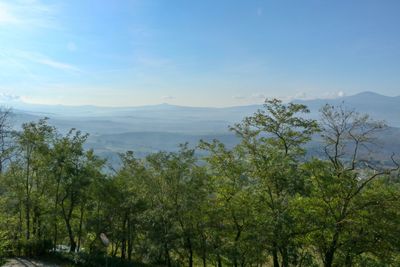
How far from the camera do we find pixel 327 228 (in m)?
15.3

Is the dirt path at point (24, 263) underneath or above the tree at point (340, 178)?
underneath

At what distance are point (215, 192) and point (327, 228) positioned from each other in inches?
315

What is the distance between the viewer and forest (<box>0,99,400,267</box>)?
1588 cm

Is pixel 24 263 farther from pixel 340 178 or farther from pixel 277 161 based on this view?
pixel 340 178

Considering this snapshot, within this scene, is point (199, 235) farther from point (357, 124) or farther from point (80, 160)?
point (357, 124)

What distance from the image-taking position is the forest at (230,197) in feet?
52.1

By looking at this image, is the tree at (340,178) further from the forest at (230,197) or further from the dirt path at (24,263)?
the dirt path at (24,263)

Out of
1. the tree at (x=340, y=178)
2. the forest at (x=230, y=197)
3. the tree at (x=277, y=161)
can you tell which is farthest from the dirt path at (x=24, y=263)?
the tree at (x=340, y=178)

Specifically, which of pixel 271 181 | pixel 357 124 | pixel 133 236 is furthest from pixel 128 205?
pixel 357 124

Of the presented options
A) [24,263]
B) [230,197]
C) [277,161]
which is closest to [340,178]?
[277,161]

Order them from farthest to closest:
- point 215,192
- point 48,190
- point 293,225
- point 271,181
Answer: point 48,190, point 215,192, point 271,181, point 293,225

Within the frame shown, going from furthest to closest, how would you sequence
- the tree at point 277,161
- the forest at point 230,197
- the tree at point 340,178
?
the tree at point 277,161 → the forest at point 230,197 → the tree at point 340,178

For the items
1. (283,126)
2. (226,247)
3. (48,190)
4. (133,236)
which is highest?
(283,126)

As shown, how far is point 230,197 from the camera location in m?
20.4
